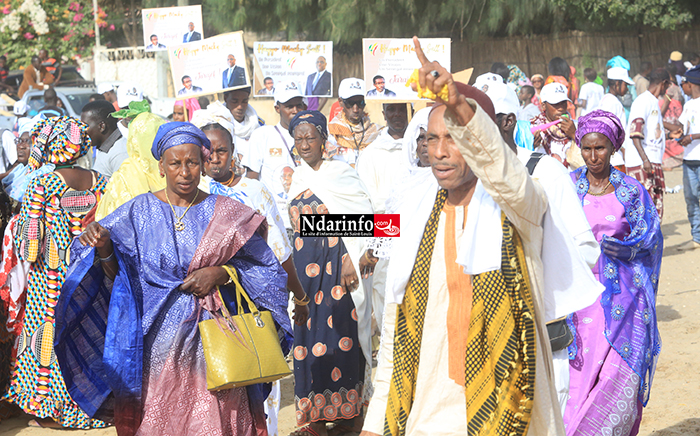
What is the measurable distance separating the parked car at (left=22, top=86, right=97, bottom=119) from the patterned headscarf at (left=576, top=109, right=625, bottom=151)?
14171 millimetres

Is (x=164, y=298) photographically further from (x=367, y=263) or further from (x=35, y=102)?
(x=35, y=102)

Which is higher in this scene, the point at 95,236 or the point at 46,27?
the point at 46,27

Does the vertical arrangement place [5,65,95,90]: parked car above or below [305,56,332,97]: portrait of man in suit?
above

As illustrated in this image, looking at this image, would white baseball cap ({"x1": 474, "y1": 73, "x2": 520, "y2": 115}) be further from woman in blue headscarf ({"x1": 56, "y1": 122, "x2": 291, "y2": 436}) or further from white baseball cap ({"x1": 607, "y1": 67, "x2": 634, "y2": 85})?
white baseball cap ({"x1": 607, "y1": 67, "x2": 634, "y2": 85})

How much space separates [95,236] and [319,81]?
267 inches

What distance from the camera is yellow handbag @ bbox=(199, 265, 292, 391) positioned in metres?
3.68

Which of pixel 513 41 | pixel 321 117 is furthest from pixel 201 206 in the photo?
pixel 513 41

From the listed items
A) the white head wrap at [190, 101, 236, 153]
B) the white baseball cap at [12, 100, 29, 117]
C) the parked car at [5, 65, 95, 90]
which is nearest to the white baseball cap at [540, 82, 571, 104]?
the white head wrap at [190, 101, 236, 153]

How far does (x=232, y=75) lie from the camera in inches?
367

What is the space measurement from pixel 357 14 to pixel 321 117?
16.4 meters

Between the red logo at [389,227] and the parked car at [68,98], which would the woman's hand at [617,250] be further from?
the parked car at [68,98]

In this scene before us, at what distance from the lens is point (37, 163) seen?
237 inches

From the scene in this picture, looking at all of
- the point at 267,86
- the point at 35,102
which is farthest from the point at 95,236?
the point at 35,102

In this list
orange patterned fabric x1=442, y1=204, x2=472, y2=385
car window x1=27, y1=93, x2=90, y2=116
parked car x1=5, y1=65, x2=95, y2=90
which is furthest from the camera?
parked car x1=5, y1=65, x2=95, y2=90
